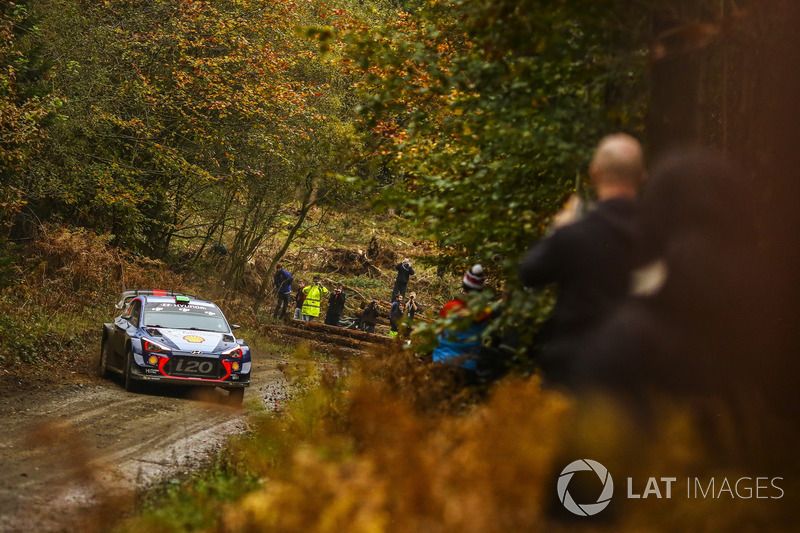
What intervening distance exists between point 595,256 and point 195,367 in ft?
40.9

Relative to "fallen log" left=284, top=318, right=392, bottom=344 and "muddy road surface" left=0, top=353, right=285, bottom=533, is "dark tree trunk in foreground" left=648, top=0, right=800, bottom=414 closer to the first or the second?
"muddy road surface" left=0, top=353, right=285, bottom=533

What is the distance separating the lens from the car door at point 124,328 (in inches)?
645

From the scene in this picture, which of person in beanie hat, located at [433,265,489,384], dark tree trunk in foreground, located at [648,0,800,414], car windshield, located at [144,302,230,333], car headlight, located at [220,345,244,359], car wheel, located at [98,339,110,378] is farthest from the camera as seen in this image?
car wheel, located at [98,339,110,378]

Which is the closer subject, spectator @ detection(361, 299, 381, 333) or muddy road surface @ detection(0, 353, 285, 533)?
muddy road surface @ detection(0, 353, 285, 533)

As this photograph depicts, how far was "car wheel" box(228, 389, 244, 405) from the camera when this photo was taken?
16.0 m

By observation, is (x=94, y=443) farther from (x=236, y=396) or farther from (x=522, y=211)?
(x=522, y=211)

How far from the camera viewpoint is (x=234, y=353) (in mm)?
16094

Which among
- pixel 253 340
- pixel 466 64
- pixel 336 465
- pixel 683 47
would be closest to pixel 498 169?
pixel 466 64

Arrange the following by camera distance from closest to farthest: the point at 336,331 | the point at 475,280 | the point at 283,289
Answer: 1. the point at 475,280
2. the point at 336,331
3. the point at 283,289

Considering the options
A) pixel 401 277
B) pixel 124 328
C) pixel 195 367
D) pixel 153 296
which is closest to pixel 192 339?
pixel 195 367

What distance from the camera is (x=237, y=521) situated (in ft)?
15.2

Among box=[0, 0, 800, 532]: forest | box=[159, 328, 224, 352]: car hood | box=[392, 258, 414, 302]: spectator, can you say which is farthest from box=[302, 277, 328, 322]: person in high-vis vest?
box=[0, 0, 800, 532]: forest

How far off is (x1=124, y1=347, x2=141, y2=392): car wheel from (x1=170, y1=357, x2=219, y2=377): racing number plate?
80 cm

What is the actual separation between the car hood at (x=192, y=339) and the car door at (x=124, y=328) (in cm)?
67
